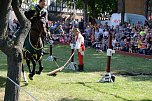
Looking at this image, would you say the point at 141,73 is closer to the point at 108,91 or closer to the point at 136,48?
the point at 108,91

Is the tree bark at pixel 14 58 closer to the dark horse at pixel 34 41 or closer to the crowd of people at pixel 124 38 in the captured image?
the dark horse at pixel 34 41

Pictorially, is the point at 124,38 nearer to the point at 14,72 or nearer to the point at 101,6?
the point at 14,72

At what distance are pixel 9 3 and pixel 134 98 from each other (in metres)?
4.09

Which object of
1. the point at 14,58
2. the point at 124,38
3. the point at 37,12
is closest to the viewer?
the point at 14,58

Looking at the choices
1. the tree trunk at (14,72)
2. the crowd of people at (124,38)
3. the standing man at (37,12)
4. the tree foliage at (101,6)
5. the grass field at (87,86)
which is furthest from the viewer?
the tree foliage at (101,6)

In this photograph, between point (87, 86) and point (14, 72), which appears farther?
point (87, 86)

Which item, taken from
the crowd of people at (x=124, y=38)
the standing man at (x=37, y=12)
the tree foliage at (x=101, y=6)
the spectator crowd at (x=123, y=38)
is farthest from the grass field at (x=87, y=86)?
the tree foliage at (x=101, y=6)

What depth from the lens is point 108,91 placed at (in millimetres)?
10867

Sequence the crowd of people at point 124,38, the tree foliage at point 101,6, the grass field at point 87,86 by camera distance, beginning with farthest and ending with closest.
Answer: the tree foliage at point 101,6 < the crowd of people at point 124,38 < the grass field at point 87,86

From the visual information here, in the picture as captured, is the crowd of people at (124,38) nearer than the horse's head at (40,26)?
No

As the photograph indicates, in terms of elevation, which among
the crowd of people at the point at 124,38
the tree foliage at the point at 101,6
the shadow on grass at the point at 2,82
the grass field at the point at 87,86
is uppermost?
the tree foliage at the point at 101,6

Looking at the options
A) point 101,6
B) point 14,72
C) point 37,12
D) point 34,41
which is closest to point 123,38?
point 34,41

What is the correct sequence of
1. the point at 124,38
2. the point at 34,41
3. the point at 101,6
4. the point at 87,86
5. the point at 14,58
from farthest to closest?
the point at 101,6 < the point at 124,38 < the point at 34,41 < the point at 87,86 < the point at 14,58

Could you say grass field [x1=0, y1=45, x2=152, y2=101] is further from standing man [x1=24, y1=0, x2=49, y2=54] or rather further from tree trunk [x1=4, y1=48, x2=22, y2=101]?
standing man [x1=24, y1=0, x2=49, y2=54]
